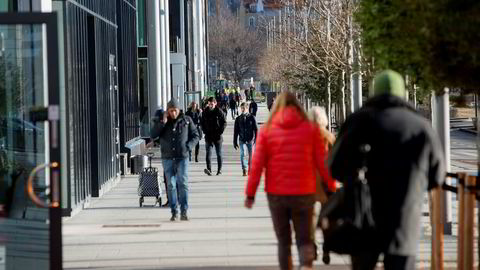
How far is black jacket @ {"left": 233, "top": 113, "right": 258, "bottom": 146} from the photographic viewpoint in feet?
86.7

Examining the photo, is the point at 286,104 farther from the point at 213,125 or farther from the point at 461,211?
the point at 213,125

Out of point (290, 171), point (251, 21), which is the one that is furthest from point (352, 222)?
point (251, 21)

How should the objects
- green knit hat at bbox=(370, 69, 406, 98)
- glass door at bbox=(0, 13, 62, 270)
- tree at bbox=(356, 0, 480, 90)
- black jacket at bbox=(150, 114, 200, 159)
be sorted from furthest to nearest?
1. black jacket at bbox=(150, 114, 200, 159)
2. glass door at bbox=(0, 13, 62, 270)
3. tree at bbox=(356, 0, 480, 90)
4. green knit hat at bbox=(370, 69, 406, 98)

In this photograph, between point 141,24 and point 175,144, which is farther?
point 141,24

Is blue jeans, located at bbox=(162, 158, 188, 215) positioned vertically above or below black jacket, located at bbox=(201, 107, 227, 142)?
below

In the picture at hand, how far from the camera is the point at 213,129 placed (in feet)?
88.1

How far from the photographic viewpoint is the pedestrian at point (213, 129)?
87.6 feet

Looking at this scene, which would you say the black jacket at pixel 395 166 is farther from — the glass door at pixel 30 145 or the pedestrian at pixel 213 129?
the pedestrian at pixel 213 129

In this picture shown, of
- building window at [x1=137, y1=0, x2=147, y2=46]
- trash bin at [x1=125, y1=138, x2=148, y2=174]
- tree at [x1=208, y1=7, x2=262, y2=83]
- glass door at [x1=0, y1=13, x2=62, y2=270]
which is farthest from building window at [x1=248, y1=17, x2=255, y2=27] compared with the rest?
glass door at [x1=0, y1=13, x2=62, y2=270]

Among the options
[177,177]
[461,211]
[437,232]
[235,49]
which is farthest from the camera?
[235,49]

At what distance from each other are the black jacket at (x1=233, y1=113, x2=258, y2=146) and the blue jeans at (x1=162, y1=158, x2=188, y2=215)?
9.35 meters

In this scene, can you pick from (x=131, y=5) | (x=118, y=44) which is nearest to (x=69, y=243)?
(x=118, y=44)

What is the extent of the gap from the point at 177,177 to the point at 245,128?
9627 millimetres

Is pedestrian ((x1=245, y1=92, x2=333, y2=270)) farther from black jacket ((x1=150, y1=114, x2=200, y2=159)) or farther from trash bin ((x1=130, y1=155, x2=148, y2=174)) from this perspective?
trash bin ((x1=130, y1=155, x2=148, y2=174))
